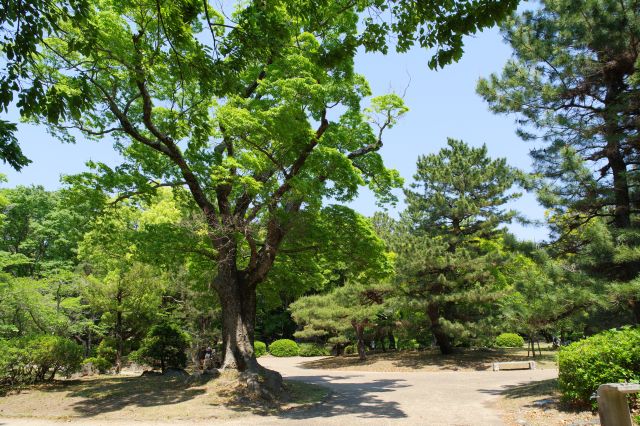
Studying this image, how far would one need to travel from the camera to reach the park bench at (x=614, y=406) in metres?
4.86

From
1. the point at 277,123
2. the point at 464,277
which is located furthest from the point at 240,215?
the point at 464,277

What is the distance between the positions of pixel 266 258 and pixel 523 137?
7.53 meters

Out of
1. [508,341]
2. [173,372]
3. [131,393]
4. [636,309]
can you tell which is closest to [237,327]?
[131,393]

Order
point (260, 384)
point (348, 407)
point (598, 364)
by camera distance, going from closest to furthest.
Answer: point (598, 364) < point (348, 407) < point (260, 384)

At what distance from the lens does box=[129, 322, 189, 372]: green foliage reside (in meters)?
15.2

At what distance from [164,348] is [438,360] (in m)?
12.3

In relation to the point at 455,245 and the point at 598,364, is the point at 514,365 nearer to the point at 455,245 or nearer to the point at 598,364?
the point at 455,245

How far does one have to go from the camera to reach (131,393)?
35.7 feet

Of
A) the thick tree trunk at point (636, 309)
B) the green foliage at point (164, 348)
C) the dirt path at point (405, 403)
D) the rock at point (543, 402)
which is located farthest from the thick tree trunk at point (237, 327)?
the thick tree trunk at point (636, 309)

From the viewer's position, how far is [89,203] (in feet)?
37.9

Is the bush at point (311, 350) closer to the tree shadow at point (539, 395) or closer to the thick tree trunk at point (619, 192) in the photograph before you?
the tree shadow at point (539, 395)

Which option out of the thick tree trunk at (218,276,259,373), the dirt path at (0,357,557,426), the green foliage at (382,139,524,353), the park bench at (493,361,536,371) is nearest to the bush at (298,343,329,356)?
the green foliage at (382,139,524,353)

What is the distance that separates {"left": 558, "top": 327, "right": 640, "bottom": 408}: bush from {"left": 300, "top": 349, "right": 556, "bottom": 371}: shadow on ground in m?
10.7

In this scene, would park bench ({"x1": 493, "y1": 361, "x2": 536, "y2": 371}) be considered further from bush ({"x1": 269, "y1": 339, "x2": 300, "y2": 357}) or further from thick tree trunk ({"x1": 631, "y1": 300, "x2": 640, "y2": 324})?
bush ({"x1": 269, "y1": 339, "x2": 300, "y2": 357})
